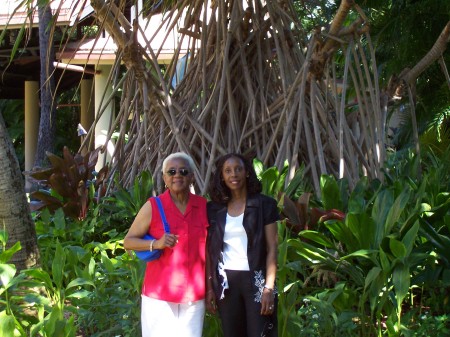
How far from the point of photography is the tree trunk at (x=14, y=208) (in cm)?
457

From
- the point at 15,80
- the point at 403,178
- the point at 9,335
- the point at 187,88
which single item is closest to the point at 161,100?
the point at 187,88

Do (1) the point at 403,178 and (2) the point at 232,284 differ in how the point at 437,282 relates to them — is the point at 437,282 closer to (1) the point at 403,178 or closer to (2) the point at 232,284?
(1) the point at 403,178

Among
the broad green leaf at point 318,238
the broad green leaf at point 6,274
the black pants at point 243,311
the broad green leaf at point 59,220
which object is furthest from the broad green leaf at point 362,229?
the broad green leaf at point 59,220

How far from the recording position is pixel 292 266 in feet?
13.6

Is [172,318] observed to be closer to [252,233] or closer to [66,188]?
[252,233]

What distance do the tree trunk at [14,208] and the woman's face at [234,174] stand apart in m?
1.65

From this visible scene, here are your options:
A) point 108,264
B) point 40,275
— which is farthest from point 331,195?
point 40,275

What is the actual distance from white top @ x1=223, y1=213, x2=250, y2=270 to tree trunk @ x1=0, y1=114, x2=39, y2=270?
1736mm

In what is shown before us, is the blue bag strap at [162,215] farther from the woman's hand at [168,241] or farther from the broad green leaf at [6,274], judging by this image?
the broad green leaf at [6,274]

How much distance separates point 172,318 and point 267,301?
392 mm

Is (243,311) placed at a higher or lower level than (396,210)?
lower

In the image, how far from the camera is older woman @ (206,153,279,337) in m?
3.28

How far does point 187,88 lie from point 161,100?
35 centimetres

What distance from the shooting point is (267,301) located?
3.25m
